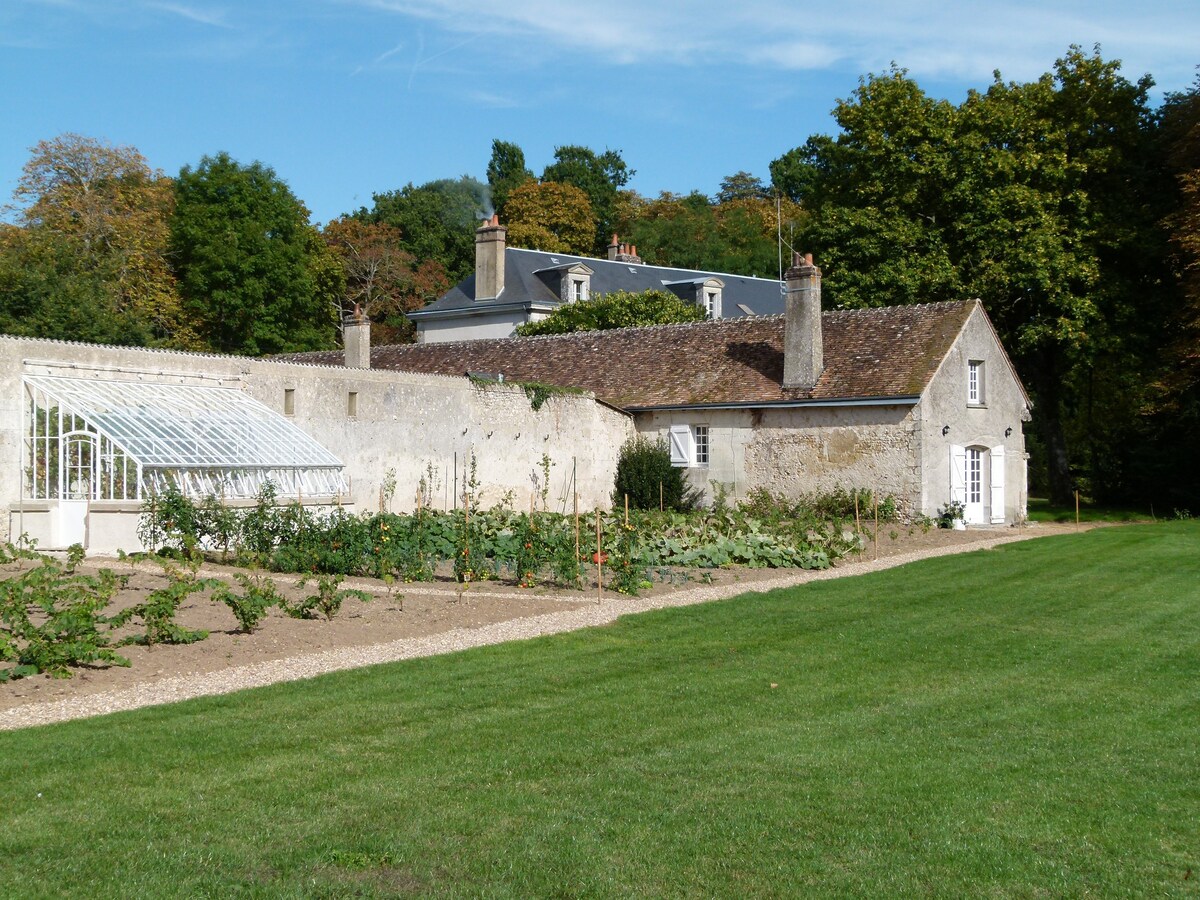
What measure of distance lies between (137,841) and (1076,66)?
112 ft

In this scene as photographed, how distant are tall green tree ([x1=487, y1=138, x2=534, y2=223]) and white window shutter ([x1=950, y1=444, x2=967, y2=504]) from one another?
50.2 m

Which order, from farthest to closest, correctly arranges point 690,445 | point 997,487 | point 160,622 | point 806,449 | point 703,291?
point 703,291 < point 690,445 < point 997,487 < point 806,449 < point 160,622

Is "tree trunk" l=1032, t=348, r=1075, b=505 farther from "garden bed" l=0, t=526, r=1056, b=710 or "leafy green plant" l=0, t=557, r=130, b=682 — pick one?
"leafy green plant" l=0, t=557, r=130, b=682

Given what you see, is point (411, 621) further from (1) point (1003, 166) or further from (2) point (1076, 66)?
(2) point (1076, 66)

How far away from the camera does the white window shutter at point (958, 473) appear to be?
1074 inches

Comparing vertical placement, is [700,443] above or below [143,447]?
above

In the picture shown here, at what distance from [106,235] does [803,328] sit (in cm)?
2796

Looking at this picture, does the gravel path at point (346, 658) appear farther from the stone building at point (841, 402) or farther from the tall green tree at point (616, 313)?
the tall green tree at point (616, 313)

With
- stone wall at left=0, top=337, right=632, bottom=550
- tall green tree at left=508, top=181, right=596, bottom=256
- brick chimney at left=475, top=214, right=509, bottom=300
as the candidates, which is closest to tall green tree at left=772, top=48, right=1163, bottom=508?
stone wall at left=0, top=337, right=632, bottom=550

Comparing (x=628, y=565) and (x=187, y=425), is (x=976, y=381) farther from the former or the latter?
(x=187, y=425)

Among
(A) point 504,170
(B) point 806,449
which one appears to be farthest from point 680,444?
(A) point 504,170

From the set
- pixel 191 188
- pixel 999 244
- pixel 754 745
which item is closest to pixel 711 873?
pixel 754 745

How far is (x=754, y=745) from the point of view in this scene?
7.52 meters

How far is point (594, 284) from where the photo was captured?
49.8 metres
